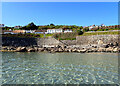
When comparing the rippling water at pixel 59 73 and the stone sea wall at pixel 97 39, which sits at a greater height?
the stone sea wall at pixel 97 39

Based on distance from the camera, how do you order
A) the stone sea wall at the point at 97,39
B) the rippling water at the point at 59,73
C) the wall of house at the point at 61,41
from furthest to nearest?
the wall of house at the point at 61,41 < the stone sea wall at the point at 97,39 < the rippling water at the point at 59,73

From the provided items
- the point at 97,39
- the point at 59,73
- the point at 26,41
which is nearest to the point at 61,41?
the point at 26,41

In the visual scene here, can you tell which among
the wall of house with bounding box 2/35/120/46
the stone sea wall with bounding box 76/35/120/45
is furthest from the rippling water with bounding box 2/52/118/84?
the wall of house with bounding box 2/35/120/46

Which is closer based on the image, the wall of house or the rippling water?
the rippling water

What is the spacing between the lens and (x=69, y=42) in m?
51.6

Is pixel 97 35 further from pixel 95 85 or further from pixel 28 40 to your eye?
pixel 95 85

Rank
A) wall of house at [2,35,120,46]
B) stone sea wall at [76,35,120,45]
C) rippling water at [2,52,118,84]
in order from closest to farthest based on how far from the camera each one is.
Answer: rippling water at [2,52,118,84]
stone sea wall at [76,35,120,45]
wall of house at [2,35,120,46]

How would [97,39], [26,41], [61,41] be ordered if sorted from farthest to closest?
[61,41]
[26,41]
[97,39]

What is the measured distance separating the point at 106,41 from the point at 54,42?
24.8m

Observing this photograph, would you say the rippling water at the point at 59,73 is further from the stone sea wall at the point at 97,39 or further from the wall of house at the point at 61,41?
the wall of house at the point at 61,41

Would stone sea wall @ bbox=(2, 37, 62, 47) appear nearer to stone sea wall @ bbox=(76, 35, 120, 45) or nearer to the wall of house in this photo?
the wall of house

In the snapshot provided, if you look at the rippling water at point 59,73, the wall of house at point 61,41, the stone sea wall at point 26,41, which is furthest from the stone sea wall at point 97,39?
the rippling water at point 59,73

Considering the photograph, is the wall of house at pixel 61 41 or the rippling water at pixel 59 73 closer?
the rippling water at pixel 59 73

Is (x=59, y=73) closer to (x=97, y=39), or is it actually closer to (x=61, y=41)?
(x=61, y=41)
